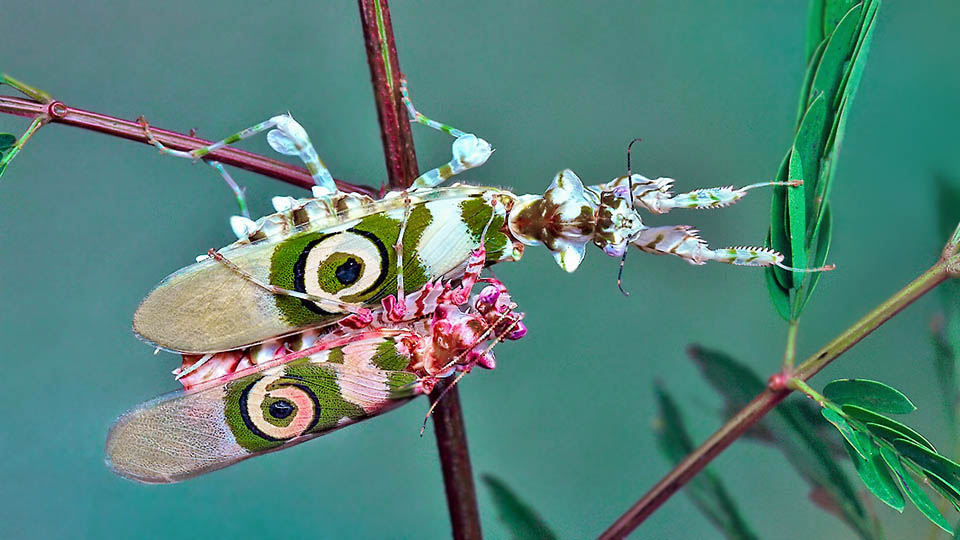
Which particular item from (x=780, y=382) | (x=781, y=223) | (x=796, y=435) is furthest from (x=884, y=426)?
(x=796, y=435)

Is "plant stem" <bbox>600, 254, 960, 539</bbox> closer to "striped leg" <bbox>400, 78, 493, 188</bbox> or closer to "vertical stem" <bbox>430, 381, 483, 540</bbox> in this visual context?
"vertical stem" <bbox>430, 381, 483, 540</bbox>

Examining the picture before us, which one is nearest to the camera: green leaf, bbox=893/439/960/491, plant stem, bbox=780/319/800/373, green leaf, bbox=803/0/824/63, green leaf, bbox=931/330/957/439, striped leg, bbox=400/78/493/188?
green leaf, bbox=893/439/960/491

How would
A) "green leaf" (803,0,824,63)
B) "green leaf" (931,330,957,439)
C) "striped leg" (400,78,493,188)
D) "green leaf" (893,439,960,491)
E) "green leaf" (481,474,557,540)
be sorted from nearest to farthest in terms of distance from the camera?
"green leaf" (893,439,960,491) → "green leaf" (803,0,824,63) → "green leaf" (931,330,957,439) → "striped leg" (400,78,493,188) → "green leaf" (481,474,557,540)

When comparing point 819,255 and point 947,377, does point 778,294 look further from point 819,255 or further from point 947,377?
point 947,377

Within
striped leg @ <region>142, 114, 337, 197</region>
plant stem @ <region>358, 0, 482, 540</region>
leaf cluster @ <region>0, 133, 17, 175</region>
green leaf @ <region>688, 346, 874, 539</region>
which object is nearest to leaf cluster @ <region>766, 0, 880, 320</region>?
green leaf @ <region>688, 346, 874, 539</region>

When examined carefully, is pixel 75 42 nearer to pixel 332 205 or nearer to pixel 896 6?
pixel 332 205
